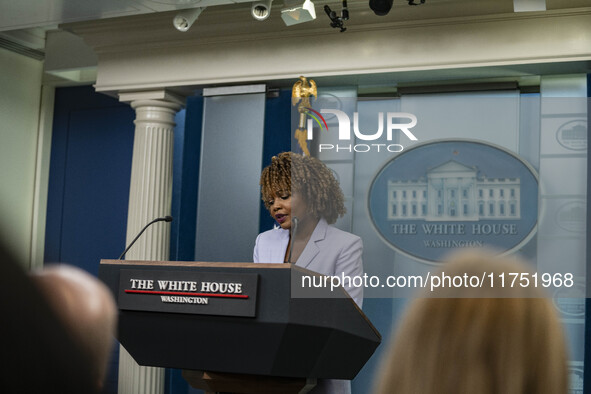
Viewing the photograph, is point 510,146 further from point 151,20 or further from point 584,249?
point 151,20

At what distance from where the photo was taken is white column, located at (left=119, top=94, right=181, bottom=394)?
192 inches

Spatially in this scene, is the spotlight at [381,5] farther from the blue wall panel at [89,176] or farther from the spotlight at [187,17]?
the blue wall panel at [89,176]

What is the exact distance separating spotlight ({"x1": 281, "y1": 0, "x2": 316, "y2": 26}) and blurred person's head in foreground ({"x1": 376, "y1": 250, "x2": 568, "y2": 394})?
10.9ft

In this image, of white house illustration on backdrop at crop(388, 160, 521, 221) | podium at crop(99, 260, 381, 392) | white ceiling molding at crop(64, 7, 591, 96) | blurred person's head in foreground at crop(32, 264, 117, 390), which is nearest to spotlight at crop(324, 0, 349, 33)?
white ceiling molding at crop(64, 7, 591, 96)

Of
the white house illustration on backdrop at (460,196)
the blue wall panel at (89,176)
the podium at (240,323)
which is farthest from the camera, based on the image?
the blue wall panel at (89,176)

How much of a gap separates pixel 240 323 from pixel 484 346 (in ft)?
3.96

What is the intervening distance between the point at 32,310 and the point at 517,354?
1.82 feet

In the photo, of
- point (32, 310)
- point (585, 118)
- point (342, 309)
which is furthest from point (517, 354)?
point (585, 118)

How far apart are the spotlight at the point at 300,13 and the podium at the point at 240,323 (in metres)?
2.27

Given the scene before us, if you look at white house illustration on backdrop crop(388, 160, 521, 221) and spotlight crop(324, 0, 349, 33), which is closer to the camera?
white house illustration on backdrop crop(388, 160, 521, 221)

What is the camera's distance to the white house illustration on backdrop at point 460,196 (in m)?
2.09

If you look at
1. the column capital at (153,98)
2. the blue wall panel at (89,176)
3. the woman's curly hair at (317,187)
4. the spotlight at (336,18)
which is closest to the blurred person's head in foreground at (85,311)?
the woman's curly hair at (317,187)

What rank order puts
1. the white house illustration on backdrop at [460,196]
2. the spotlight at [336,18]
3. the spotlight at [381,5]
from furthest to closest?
the spotlight at [336,18] < the spotlight at [381,5] < the white house illustration on backdrop at [460,196]

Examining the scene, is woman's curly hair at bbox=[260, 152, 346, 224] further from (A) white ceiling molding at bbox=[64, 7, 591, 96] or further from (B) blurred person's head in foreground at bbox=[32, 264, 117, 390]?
(A) white ceiling molding at bbox=[64, 7, 591, 96]
